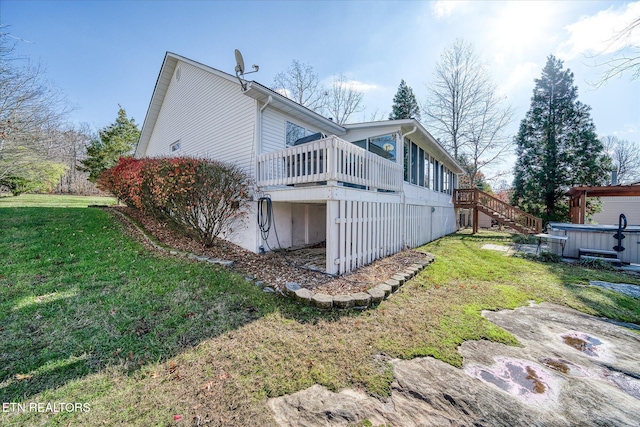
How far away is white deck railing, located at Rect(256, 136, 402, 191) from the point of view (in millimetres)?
5031

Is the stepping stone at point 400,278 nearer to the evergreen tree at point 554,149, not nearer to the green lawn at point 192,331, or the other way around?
the green lawn at point 192,331

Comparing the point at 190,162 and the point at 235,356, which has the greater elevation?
the point at 190,162

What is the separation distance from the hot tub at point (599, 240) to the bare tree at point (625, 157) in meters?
34.9

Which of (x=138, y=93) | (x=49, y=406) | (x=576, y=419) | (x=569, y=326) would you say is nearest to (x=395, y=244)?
(x=569, y=326)

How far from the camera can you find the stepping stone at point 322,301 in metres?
3.79

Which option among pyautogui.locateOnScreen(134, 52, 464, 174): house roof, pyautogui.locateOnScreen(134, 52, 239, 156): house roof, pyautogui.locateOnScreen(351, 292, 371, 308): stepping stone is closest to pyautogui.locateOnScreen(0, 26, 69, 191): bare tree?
pyautogui.locateOnScreen(134, 52, 239, 156): house roof

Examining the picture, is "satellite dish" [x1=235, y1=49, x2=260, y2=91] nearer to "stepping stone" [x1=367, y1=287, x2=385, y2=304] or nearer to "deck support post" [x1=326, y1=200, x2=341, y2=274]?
"deck support post" [x1=326, y1=200, x2=341, y2=274]

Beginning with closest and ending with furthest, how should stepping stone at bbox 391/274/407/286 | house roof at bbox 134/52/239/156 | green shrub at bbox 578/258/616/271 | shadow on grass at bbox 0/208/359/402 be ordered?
shadow on grass at bbox 0/208/359/402 < stepping stone at bbox 391/274/407/286 < green shrub at bbox 578/258/616/271 < house roof at bbox 134/52/239/156

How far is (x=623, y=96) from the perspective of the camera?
587 cm

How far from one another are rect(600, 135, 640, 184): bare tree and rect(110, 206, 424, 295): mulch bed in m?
41.5

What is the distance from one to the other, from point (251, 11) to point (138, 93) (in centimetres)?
965

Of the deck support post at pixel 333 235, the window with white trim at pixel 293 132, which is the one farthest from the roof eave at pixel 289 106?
the deck support post at pixel 333 235

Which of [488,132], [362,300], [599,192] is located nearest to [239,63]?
[362,300]

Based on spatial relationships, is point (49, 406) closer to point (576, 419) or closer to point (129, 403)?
point (129, 403)
